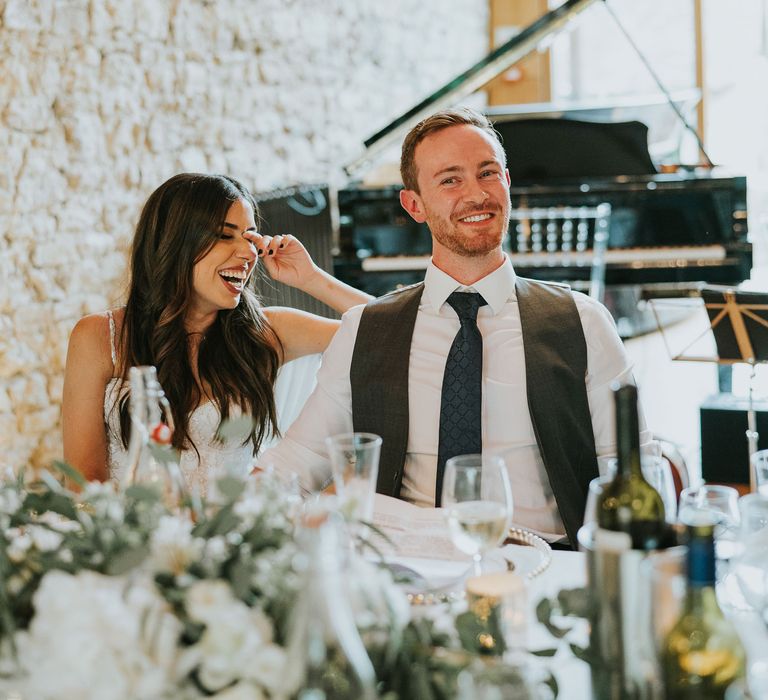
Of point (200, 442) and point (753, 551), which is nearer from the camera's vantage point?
point (753, 551)

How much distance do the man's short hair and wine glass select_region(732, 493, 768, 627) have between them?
132 centimetres

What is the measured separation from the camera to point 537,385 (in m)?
2.12

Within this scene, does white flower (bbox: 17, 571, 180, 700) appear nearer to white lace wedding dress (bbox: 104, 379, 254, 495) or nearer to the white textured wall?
white lace wedding dress (bbox: 104, 379, 254, 495)

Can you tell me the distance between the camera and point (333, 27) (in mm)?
6113

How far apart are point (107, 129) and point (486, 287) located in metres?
2.53

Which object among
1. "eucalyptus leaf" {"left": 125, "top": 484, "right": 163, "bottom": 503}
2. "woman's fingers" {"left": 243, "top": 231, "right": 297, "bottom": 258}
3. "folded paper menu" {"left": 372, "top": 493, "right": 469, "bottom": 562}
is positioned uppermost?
"woman's fingers" {"left": 243, "top": 231, "right": 297, "bottom": 258}

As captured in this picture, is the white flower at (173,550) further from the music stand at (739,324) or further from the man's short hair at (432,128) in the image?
the music stand at (739,324)

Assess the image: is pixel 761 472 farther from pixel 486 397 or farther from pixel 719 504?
pixel 486 397

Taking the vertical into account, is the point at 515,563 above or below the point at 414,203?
below

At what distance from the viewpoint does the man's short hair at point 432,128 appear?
2.36 m

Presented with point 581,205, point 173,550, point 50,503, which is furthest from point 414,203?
point 581,205

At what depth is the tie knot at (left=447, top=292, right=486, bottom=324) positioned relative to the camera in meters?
2.21

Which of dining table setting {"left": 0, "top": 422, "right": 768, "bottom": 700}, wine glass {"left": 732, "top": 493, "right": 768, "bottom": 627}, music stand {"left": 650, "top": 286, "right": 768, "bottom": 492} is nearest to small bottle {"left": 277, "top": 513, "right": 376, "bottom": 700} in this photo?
dining table setting {"left": 0, "top": 422, "right": 768, "bottom": 700}

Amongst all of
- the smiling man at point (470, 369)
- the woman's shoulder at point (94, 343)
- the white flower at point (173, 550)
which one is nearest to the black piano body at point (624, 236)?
the smiling man at point (470, 369)
